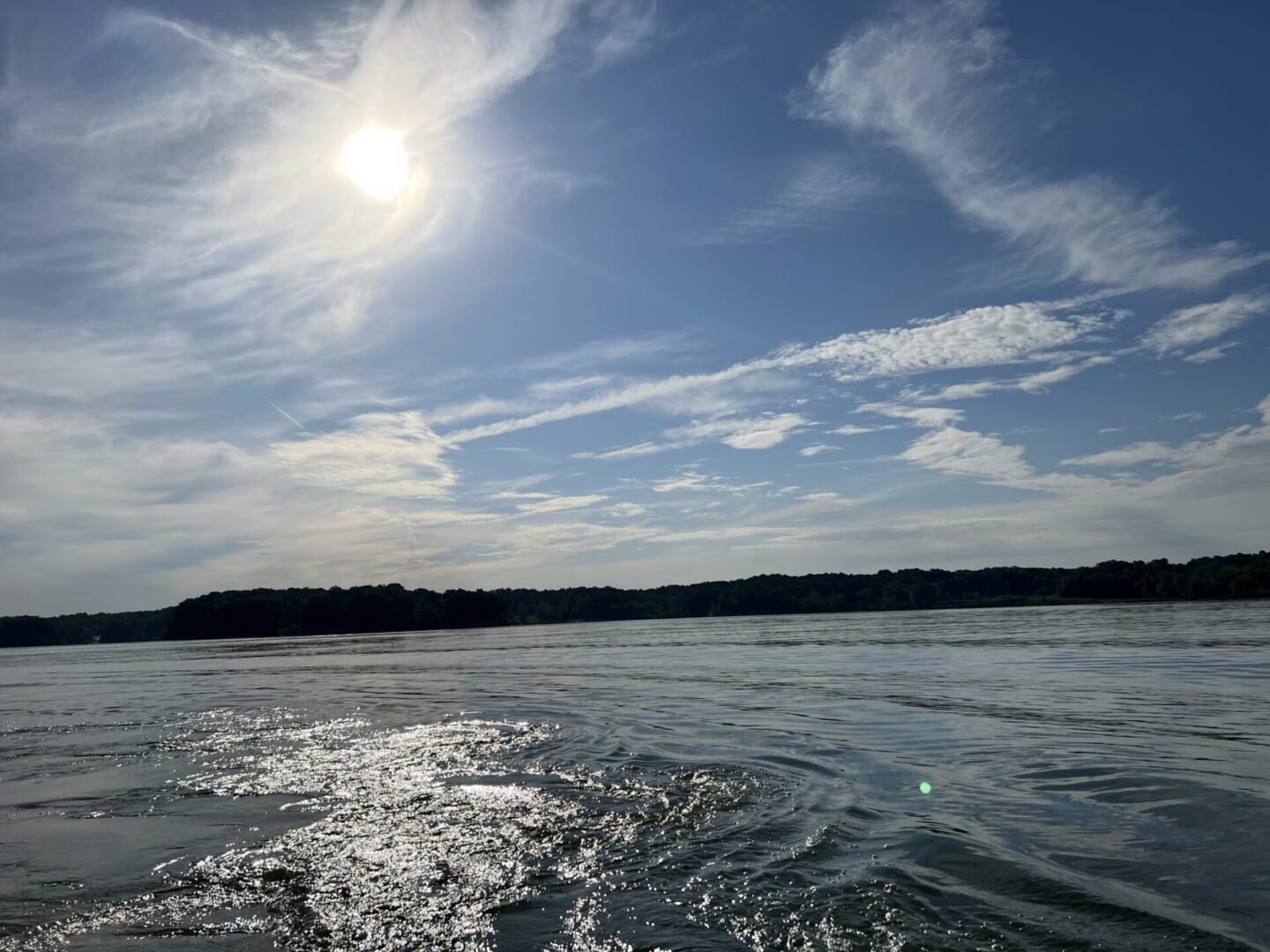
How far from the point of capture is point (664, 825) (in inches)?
435

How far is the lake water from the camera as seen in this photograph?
25.0ft

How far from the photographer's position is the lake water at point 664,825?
7.62 meters

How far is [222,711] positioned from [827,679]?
2313cm

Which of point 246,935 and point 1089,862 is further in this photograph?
point 1089,862

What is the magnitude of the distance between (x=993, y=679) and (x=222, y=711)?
28.3 metres

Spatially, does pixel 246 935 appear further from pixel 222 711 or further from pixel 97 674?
pixel 97 674

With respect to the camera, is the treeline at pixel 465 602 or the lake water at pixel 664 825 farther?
the treeline at pixel 465 602

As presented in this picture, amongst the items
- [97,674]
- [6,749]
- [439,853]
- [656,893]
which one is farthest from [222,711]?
[97,674]

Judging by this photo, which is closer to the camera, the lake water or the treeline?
the lake water

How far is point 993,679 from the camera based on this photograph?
99.8 ft

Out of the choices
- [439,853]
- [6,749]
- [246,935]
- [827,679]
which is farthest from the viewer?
[827,679]

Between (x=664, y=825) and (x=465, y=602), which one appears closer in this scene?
(x=664, y=825)

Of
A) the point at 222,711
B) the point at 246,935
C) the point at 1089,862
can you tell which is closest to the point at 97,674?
the point at 222,711

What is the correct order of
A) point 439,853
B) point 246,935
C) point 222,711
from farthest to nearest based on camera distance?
1. point 222,711
2. point 439,853
3. point 246,935
